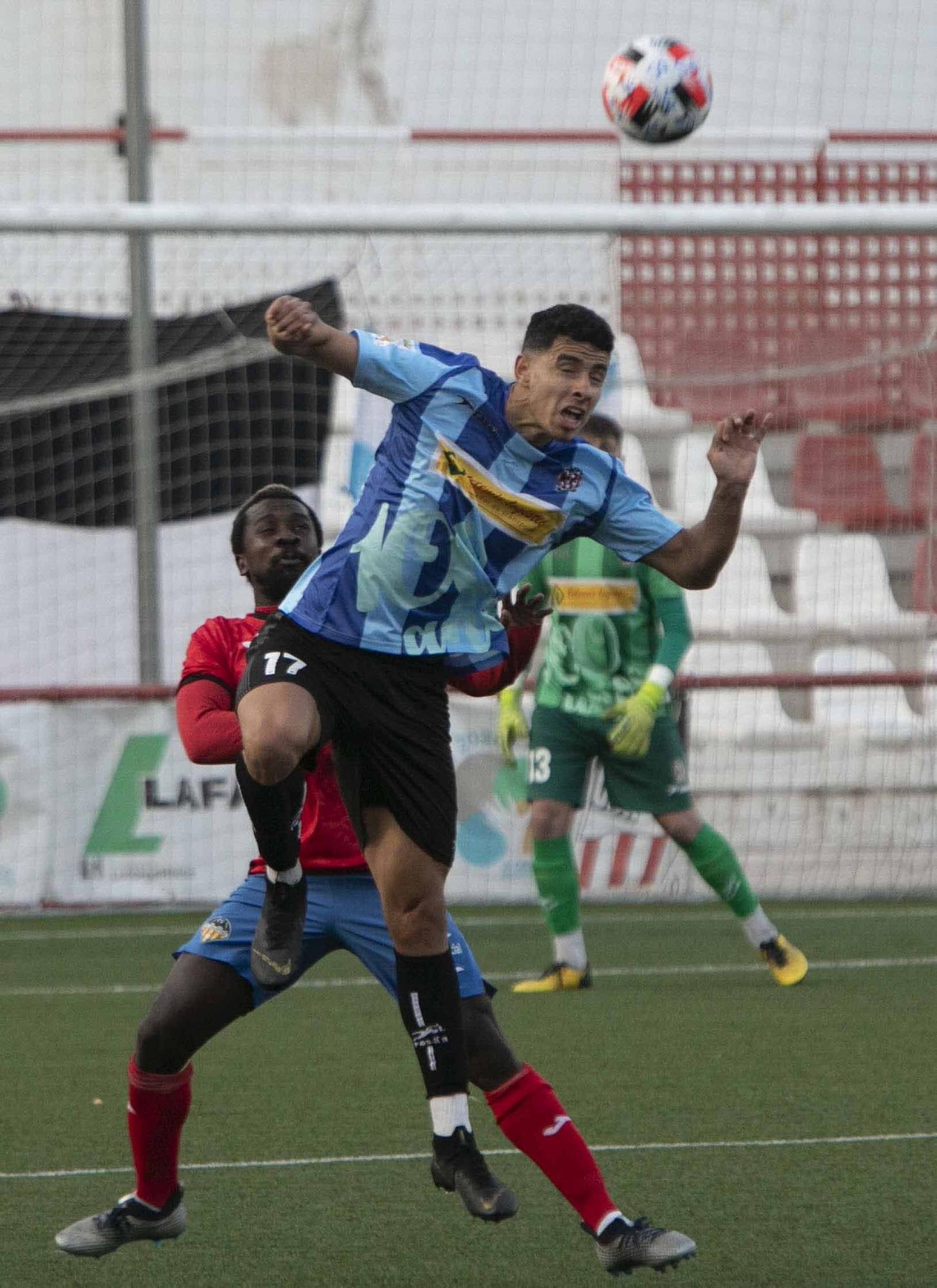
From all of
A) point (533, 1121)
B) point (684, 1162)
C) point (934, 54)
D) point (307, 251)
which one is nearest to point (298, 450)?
point (307, 251)

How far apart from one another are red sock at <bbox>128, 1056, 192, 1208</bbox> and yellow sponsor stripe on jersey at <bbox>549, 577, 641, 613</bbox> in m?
4.28

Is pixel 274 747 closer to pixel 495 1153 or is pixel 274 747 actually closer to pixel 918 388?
pixel 495 1153

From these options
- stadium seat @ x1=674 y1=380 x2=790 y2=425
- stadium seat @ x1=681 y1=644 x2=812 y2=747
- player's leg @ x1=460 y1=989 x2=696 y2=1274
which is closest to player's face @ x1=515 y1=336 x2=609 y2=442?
player's leg @ x1=460 y1=989 x2=696 y2=1274

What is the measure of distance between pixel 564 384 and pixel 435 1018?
48.9 inches

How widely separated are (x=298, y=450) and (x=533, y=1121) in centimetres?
883

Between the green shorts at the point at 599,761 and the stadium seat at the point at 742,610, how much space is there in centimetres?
454

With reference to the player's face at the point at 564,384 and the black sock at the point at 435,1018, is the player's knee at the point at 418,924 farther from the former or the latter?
the player's face at the point at 564,384

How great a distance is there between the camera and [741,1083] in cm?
606

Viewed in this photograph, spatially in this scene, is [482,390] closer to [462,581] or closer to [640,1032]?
[462,581]

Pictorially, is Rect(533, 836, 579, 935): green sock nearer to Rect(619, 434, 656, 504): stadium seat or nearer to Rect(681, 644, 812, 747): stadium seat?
Rect(681, 644, 812, 747): stadium seat

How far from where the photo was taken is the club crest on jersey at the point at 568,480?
404cm

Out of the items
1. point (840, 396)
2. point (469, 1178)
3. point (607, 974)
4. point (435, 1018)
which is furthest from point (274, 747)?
point (840, 396)

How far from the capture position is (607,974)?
27.7ft

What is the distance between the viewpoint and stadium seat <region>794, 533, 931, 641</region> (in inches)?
497
